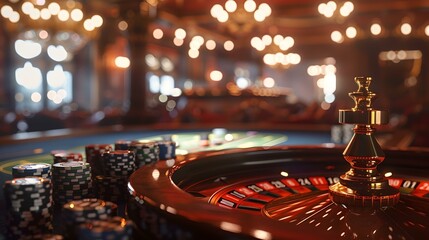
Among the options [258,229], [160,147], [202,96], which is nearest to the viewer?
[258,229]

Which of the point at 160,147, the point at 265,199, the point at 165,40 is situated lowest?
the point at 265,199

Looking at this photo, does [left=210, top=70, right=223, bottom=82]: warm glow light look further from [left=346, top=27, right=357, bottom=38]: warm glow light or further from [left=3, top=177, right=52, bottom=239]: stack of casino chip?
[left=3, top=177, right=52, bottom=239]: stack of casino chip

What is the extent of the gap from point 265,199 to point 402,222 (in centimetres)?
38

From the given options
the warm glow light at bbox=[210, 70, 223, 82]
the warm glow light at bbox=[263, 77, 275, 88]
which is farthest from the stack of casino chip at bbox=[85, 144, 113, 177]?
the warm glow light at bbox=[263, 77, 275, 88]

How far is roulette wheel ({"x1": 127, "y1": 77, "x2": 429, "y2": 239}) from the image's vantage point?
68 cm

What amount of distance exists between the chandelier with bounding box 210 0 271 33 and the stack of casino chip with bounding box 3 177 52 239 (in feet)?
21.5

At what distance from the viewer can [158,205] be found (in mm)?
747

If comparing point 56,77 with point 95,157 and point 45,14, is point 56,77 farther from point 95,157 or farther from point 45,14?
point 95,157

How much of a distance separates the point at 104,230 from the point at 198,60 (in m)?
18.2

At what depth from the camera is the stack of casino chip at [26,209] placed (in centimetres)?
80

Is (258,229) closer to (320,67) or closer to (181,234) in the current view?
→ (181,234)

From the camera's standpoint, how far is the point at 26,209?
803 millimetres

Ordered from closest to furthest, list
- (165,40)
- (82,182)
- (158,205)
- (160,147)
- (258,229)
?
(258,229) → (158,205) → (82,182) → (160,147) → (165,40)

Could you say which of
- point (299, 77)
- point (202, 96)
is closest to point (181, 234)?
point (202, 96)
